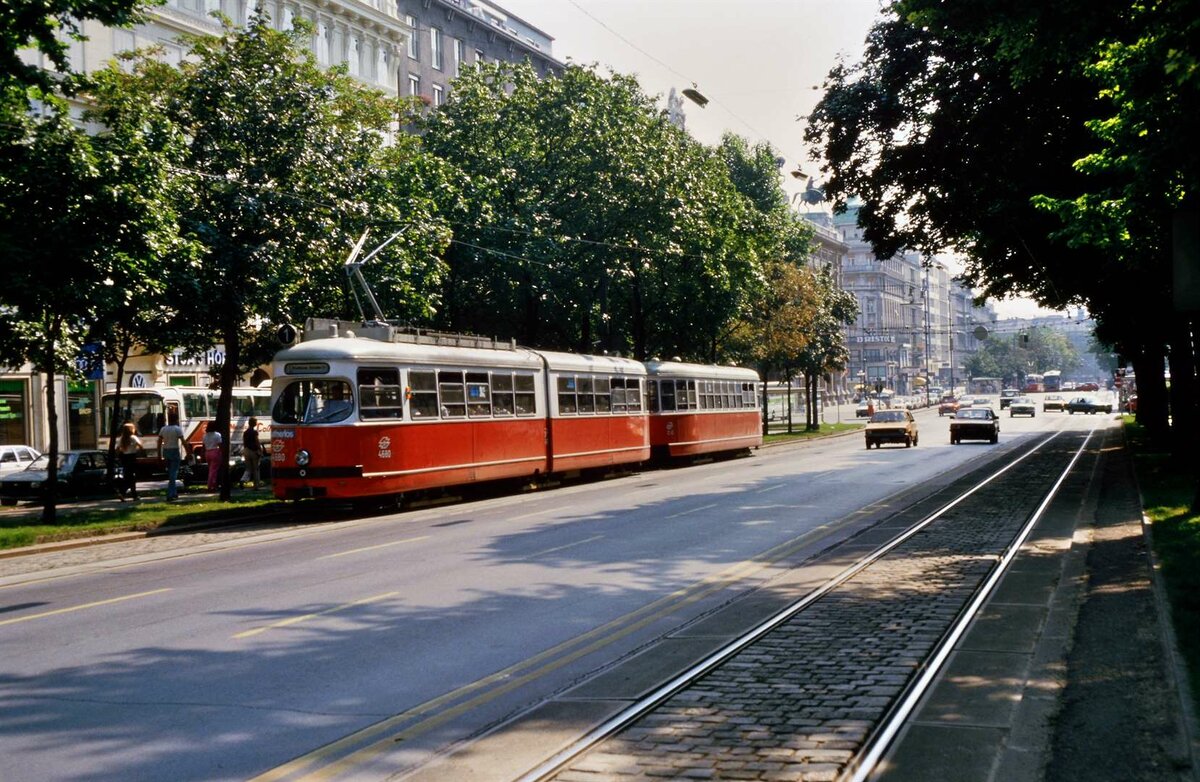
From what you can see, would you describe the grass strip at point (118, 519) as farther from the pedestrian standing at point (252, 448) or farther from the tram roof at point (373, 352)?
the pedestrian standing at point (252, 448)

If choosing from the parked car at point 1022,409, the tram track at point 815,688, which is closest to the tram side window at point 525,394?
the tram track at point 815,688

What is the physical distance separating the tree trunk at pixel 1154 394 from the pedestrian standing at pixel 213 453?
2814 centimetres

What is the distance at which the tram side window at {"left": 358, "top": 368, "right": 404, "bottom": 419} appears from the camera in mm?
21578

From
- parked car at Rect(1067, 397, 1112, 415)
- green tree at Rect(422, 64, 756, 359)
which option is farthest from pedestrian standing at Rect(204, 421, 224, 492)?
parked car at Rect(1067, 397, 1112, 415)

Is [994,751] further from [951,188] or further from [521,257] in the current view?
[521,257]

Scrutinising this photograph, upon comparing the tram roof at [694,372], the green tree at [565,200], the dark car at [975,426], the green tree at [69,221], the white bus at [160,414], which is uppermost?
the green tree at [565,200]

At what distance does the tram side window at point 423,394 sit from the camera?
2264 cm

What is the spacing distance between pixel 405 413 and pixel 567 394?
25.1ft

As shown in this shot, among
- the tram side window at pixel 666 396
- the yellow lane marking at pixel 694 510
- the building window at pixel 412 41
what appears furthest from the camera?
the building window at pixel 412 41

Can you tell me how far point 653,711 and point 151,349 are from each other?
24.4 meters

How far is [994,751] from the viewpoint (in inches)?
241

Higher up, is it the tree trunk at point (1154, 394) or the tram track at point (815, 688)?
the tree trunk at point (1154, 394)

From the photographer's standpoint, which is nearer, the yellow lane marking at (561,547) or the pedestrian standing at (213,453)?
the yellow lane marking at (561,547)

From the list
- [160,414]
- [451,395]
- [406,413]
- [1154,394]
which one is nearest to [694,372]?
[451,395]
